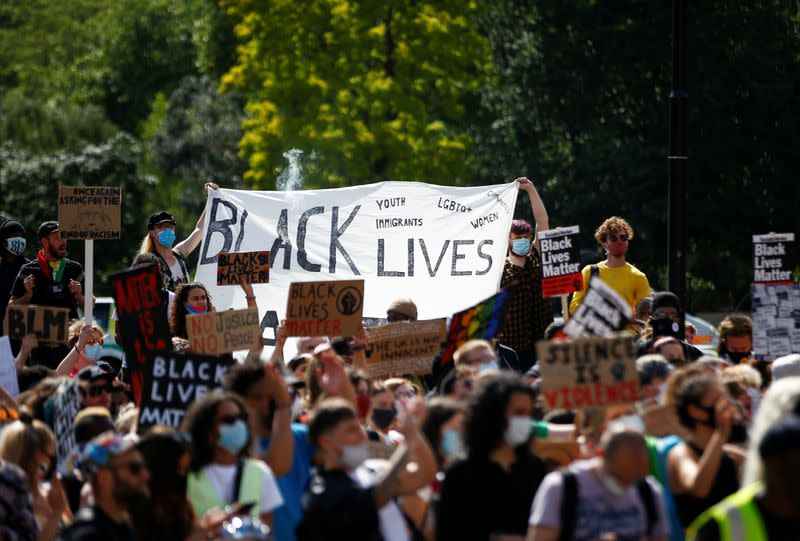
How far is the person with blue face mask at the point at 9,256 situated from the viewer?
40.0 ft

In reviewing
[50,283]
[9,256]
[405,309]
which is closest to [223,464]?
[405,309]

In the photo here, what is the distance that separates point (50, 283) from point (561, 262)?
11.4ft

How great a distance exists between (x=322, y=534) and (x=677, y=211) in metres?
7.45

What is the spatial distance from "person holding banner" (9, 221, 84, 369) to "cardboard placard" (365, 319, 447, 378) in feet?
9.13

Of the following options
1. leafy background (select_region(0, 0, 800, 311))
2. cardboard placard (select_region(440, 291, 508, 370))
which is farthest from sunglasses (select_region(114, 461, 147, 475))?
leafy background (select_region(0, 0, 800, 311))

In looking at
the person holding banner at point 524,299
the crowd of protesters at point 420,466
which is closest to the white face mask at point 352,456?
the crowd of protesters at point 420,466

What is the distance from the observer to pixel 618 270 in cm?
1138

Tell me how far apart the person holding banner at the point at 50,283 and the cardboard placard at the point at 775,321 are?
4499mm

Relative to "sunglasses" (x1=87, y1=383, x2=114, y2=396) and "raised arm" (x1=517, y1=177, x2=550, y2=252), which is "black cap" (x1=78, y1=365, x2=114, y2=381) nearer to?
"sunglasses" (x1=87, y1=383, x2=114, y2=396)

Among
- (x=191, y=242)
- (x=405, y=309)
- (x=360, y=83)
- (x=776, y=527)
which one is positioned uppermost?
(x=360, y=83)

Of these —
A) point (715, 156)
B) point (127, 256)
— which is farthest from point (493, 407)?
point (127, 256)

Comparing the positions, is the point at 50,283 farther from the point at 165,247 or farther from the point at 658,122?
the point at 658,122

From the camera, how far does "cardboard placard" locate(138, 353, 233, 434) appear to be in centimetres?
755

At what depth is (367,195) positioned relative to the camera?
13383 millimetres
